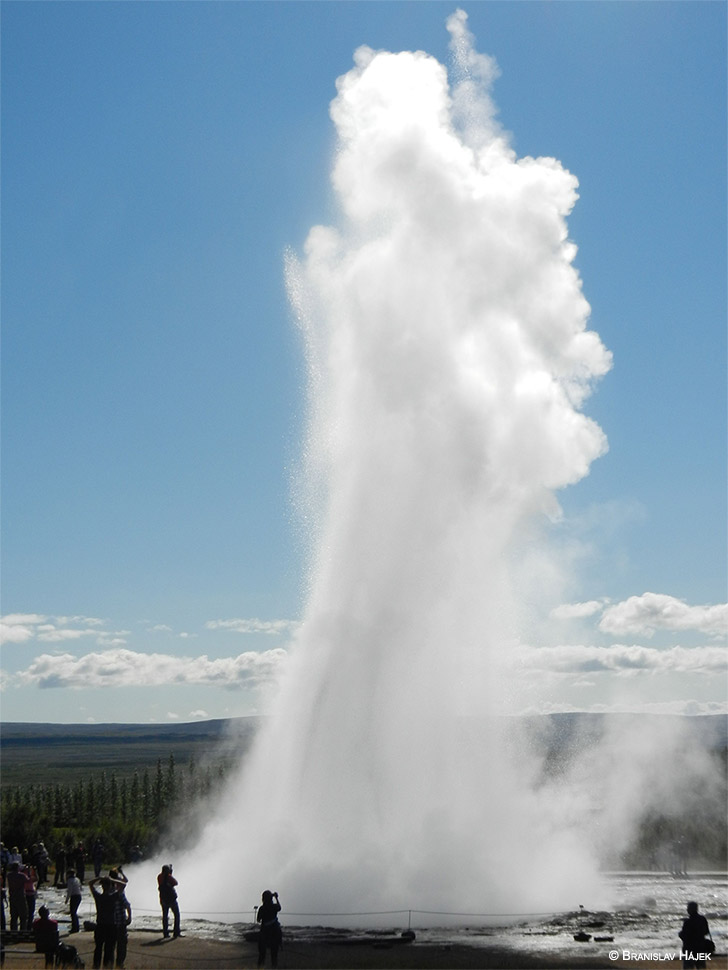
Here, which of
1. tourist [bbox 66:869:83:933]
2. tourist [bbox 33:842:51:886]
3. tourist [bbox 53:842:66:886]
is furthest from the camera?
tourist [bbox 53:842:66:886]

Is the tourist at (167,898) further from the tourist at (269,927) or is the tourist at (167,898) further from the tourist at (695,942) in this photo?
the tourist at (695,942)

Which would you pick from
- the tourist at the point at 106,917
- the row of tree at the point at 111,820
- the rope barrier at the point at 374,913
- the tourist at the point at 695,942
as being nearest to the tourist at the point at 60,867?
the row of tree at the point at 111,820

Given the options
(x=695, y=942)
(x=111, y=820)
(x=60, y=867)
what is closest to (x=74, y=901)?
(x=695, y=942)

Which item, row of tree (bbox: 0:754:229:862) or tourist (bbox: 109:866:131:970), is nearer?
tourist (bbox: 109:866:131:970)

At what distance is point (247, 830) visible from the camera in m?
24.8

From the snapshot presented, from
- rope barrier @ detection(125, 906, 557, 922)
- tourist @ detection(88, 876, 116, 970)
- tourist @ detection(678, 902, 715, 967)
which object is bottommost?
rope barrier @ detection(125, 906, 557, 922)

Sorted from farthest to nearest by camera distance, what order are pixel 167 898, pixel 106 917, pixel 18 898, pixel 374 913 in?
pixel 374 913 < pixel 18 898 < pixel 167 898 < pixel 106 917

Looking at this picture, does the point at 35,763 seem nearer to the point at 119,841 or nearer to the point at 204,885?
the point at 119,841

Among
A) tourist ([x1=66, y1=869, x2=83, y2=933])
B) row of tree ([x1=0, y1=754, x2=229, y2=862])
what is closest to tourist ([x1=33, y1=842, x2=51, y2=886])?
tourist ([x1=66, y1=869, x2=83, y2=933])

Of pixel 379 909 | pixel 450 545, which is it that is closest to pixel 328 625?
pixel 450 545

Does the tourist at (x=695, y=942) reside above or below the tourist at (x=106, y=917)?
below

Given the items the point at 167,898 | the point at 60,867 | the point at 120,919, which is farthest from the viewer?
the point at 60,867

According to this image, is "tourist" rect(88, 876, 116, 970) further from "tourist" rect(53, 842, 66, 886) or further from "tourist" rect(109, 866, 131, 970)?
"tourist" rect(53, 842, 66, 886)

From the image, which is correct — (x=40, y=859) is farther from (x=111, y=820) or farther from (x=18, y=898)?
(x=111, y=820)
